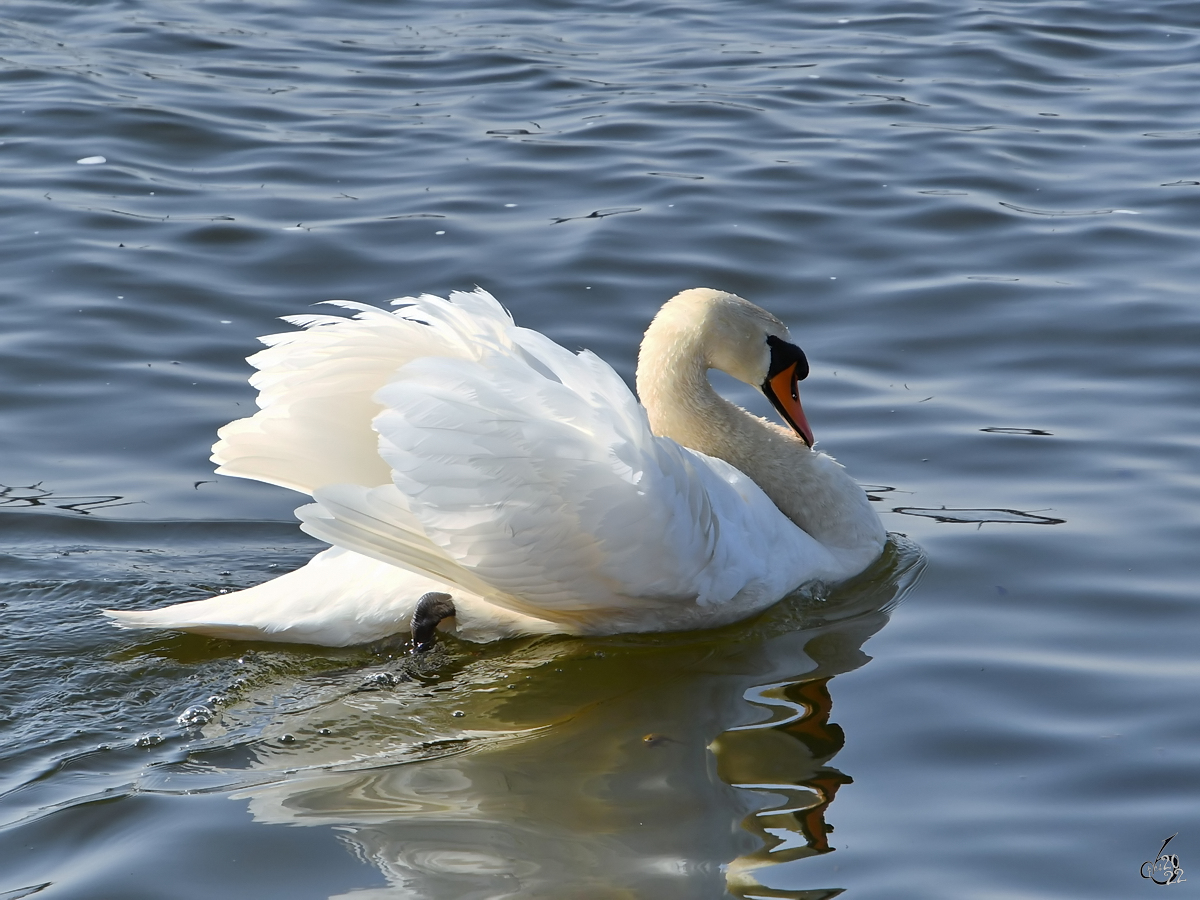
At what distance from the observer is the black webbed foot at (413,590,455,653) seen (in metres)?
4.97

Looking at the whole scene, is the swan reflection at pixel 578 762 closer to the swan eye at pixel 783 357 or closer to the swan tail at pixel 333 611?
the swan tail at pixel 333 611

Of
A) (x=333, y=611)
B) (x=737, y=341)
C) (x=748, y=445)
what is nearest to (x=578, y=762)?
(x=333, y=611)

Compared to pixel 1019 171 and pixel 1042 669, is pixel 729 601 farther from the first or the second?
pixel 1019 171

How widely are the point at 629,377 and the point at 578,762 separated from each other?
3.26 meters

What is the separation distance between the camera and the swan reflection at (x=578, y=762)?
3.83 m

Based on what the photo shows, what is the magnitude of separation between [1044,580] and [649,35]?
8.64 m

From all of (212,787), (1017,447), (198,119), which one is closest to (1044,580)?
(1017,447)

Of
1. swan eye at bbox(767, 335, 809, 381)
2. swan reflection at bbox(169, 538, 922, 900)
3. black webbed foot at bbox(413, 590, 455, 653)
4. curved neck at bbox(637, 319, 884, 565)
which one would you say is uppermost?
swan eye at bbox(767, 335, 809, 381)

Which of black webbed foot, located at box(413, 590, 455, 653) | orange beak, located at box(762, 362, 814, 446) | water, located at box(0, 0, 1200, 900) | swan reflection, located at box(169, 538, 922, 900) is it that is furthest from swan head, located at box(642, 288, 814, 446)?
black webbed foot, located at box(413, 590, 455, 653)

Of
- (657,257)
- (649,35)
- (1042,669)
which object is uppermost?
(649,35)

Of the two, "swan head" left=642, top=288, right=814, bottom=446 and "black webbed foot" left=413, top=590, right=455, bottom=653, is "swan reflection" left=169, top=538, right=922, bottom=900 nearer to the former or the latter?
"black webbed foot" left=413, top=590, right=455, bottom=653

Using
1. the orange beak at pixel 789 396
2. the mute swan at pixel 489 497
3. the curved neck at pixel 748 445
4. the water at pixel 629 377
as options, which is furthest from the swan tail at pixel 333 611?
the orange beak at pixel 789 396

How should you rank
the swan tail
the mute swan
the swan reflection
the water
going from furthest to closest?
the swan tail, the mute swan, the water, the swan reflection

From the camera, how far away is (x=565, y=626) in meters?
5.15
